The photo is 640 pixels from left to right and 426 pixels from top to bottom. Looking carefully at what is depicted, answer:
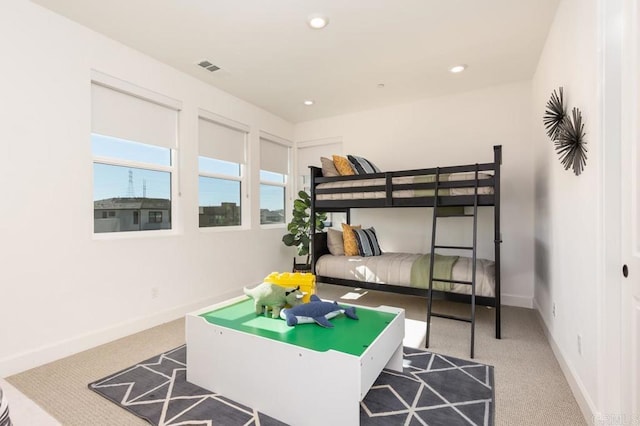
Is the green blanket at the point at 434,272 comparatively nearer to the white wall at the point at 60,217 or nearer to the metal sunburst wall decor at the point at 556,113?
A: the metal sunburst wall decor at the point at 556,113

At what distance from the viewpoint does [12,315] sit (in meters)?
2.13

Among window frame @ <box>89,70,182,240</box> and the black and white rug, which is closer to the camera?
the black and white rug

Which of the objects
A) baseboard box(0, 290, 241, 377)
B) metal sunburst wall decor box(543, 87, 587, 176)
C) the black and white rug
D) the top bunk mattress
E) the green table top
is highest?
metal sunburst wall decor box(543, 87, 587, 176)

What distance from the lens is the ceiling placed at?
229 centimetres

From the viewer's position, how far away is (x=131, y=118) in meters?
2.93

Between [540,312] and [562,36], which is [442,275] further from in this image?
[562,36]

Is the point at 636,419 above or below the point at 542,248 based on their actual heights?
below

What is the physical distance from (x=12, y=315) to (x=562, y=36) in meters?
4.40

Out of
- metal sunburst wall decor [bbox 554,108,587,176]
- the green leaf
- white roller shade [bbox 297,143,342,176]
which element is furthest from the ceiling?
the green leaf

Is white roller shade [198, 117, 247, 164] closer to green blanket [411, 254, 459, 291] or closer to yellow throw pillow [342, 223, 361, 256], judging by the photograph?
yellow throw pillow [342, 223, 361, 256]

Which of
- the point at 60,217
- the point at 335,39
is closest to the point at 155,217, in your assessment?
the point at 60,217

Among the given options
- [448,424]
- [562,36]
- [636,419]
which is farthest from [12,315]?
[562,36]

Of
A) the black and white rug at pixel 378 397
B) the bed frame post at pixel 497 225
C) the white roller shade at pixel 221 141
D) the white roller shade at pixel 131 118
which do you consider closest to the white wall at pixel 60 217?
the white roller shade at pixel 131 118

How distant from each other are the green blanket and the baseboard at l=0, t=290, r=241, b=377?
2467 millimetres
